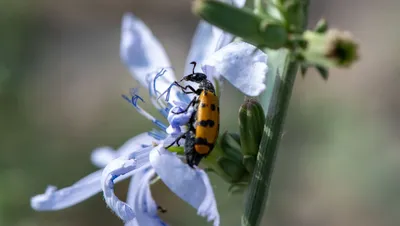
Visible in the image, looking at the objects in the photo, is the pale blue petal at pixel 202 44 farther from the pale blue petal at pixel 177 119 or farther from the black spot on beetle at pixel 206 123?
the black spot on beetle at pixel 206 123

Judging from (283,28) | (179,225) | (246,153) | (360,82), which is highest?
(283,28)

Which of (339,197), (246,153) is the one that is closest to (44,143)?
(339,197)

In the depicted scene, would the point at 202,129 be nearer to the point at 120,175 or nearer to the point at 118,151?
the point at 120,175

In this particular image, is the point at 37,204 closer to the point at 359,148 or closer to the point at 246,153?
the point at 246,153

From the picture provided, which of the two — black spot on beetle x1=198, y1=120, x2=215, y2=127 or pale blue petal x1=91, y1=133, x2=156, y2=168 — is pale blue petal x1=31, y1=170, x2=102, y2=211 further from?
black spot on beetle x1=198, y1=120, x2=215, y2=127

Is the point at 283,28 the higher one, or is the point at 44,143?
the point at 283,28

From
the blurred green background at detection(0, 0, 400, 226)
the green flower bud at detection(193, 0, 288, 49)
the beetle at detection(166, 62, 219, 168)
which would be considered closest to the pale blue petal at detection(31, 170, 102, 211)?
the beetle at detection(166, 62, 219, 168)

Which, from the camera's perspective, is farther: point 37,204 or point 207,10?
point 37,204
